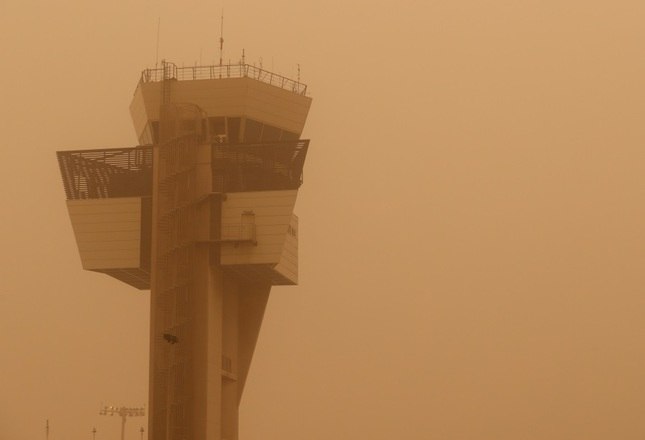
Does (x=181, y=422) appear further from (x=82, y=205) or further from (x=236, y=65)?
(x=236, y=65)

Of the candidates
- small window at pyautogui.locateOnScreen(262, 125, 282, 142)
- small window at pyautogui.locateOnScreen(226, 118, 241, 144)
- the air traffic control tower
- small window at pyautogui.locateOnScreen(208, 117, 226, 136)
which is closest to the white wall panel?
the air traffic control tower

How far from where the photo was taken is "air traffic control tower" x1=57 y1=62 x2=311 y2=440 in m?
63.4

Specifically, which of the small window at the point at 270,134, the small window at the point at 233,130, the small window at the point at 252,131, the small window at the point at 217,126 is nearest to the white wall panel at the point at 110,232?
the small window at the point at 217,126

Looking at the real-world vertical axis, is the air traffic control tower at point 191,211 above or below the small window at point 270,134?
below

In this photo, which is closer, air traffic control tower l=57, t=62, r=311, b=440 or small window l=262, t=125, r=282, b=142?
air traffic control tower l=57, t=62, r=311, b=440

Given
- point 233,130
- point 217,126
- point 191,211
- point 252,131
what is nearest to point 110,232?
point 191,211

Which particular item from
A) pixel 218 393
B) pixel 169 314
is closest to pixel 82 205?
pixel 169 314

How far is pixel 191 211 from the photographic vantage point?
213 feet

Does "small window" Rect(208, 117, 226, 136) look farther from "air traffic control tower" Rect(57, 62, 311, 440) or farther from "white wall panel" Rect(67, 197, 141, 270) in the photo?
"white wall panel" Rect(67, 197, 141, 270)

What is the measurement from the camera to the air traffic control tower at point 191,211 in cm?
6338

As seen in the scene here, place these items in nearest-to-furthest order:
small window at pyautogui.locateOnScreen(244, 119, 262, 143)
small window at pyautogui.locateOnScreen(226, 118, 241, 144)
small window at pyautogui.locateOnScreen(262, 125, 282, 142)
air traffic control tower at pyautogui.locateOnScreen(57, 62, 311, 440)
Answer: air traffic control tower at pyautogui.locateOnScreen(57, 62, 311, 440), small window at pyautogui.locateOnScreen(226, 118, 241, 144), small window at pyautogui.locateOnScreen(244, 119, 262, 143), small window at pyautogui.locateOnScreen(262, 125, 282, 142)

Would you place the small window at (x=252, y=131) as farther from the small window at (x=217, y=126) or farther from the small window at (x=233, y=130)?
the small window at (x=217, y=126)

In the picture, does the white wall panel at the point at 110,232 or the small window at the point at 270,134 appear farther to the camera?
the small window at the point at 270,134

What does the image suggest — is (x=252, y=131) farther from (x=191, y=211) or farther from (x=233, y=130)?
(x=191, y=211)
